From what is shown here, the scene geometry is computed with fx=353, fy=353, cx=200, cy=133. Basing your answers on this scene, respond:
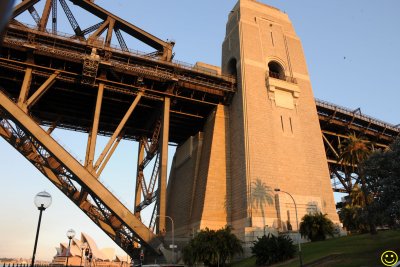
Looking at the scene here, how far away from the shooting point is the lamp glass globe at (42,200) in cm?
1507

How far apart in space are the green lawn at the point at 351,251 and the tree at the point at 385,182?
8.49 ft

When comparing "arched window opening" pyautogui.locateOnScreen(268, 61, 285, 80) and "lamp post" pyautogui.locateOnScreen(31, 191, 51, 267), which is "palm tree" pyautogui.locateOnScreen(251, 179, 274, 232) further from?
"lamp post" pyautogui.locateOnScreen(31, 191, 51, 267)

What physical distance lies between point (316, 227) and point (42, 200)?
98.9 feet

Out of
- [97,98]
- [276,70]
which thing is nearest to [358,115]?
[276,70]

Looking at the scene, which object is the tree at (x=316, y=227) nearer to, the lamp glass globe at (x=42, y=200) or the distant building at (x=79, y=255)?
the lamp glass globe at (x=42, y=200)

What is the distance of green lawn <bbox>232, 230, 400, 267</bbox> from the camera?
23.5 meters

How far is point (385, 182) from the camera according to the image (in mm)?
25812

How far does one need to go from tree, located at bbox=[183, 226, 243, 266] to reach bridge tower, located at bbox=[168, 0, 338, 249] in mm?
3373

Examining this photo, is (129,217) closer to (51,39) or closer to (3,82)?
(51,39)

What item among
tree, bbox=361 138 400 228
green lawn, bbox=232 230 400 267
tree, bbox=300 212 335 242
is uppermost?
tree, bbox=361 138 400 228

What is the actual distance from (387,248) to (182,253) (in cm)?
1968

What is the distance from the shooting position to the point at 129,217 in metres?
35.9

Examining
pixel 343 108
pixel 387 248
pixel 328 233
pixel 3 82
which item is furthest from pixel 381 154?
pixel 3 82

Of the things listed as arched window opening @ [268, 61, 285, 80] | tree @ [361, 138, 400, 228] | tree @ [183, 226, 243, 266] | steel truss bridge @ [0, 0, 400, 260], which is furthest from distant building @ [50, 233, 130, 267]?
tree @ [361, 138, 400, 228]
